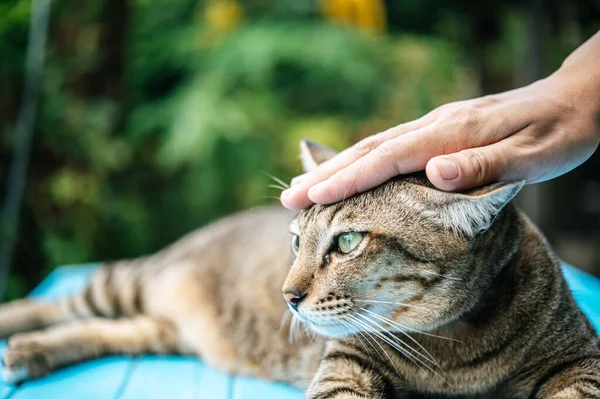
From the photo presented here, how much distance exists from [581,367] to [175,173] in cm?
303

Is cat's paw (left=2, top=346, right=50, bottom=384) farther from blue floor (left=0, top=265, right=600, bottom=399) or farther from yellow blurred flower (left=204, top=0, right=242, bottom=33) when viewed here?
yellow blurred flower (left=204, top=0, right=242, bottom=33)

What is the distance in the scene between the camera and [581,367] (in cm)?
126

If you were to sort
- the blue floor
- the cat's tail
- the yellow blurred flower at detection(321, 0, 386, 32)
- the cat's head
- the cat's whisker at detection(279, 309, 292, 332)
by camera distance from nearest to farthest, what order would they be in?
1. the cat's head
2. the blue floor
3. the cat's whisker at detection(279, 309, 292, 332)
4. the cat's tail
5. the yellow blurred flower at detection(321, 0, 386, 32)

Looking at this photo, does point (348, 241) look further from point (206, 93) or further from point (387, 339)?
point (206, 93)

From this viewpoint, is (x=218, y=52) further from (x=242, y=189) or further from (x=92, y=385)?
(x=92, y=385)

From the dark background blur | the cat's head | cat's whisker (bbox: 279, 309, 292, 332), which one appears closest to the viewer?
the cat's head

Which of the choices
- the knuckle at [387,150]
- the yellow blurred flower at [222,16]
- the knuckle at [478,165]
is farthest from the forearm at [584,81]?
the yellow blurred flower at [222,16]

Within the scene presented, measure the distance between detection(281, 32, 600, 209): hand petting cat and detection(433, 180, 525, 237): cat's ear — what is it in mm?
34

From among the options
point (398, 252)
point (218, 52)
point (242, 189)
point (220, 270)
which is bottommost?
point (242, 189)

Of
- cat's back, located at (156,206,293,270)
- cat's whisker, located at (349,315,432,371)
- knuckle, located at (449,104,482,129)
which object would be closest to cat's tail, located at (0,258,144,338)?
cat's back, located at (156,206,293,270)

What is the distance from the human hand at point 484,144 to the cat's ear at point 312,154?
0.18 m

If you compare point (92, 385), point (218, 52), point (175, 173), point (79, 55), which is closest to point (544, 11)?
point (218, 52)

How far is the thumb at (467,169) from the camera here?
1160 millimetres

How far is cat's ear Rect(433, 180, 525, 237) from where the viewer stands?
3.67 feet
